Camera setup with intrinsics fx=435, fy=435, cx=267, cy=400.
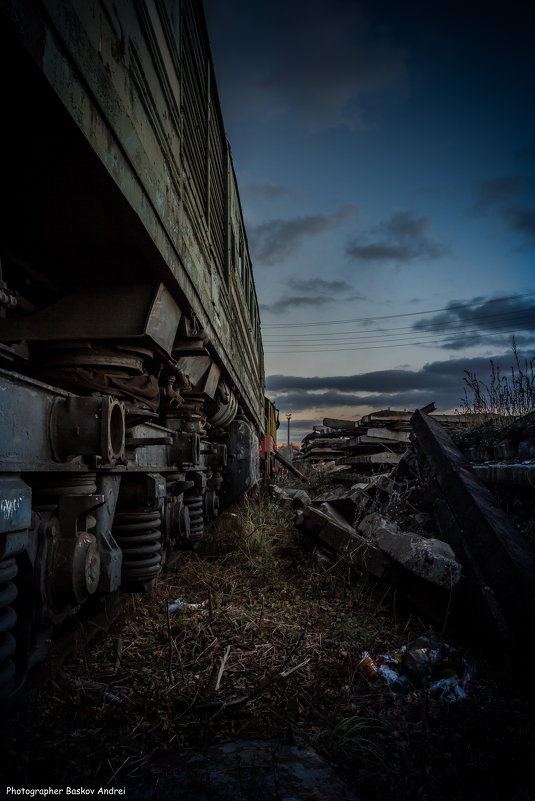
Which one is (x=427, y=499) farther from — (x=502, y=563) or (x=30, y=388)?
(x=30, y=388)

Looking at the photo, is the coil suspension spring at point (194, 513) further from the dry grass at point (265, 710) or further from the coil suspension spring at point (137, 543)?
the coil suspension spring at point (137, 543)

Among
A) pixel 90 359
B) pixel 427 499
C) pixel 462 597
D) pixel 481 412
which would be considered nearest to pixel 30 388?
pixel 90 359

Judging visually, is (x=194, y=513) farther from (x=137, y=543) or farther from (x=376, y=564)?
(x=376, y=564)

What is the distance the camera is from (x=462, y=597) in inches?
106

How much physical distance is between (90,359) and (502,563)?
2576mm

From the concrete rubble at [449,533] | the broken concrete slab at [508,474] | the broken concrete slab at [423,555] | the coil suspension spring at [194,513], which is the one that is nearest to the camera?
the concrete rubble at [449,533]

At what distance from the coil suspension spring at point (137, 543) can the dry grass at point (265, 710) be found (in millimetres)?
330

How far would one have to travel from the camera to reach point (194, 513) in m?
3.70

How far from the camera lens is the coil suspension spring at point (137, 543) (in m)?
2.33

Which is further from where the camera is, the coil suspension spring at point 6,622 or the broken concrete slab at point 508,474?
the broken concrete slab at point 508,474

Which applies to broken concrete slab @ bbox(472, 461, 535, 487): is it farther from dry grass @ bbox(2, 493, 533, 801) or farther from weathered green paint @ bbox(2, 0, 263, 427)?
weathered green paint @ bbox(2, 0, 263, 427)

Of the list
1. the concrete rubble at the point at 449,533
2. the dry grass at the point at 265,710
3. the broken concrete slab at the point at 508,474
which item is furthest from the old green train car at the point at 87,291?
the broken concrete slab at the point at 508,474

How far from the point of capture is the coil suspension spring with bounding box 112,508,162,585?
2.33 m

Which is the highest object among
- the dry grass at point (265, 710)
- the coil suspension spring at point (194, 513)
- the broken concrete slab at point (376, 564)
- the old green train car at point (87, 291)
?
the old green train car at point (87, 291)
